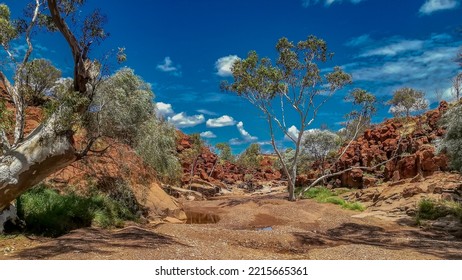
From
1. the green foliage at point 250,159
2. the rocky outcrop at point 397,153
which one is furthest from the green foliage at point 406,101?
the green foliage at point 250,159

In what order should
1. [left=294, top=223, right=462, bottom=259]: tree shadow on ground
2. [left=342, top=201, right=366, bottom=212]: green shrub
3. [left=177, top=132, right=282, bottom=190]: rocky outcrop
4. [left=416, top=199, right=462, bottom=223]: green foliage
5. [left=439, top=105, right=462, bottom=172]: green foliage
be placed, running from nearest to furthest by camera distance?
[left=294, top=223, right=462, bottom=259]: tree shadow on ground
[left=439, top=105, right=462, bottom=172]: green foliage
[left=416, top=199, right=462, bottom=223]: green foliage
[left=342, top=201, right=366, bottom=212]: green shrub
[left=177, top=132, right=282, bottom=190]: rocky outcrop

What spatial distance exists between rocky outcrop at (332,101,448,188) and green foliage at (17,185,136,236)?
23012 mm

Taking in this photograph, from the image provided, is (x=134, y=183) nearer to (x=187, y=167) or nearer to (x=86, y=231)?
(x=86, y=231)

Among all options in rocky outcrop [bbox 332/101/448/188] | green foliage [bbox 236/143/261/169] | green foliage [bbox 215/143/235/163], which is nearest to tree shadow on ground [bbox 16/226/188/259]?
rocky outcrop [bbox 332/101/448/188]

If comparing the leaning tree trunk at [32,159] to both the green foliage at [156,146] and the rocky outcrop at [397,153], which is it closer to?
the green foliage at [156,146]

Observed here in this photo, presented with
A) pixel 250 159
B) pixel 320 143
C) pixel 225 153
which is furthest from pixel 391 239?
pixel 225 153

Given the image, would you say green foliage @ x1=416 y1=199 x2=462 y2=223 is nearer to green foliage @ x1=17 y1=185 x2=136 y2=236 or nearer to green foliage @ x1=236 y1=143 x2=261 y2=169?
green foliage @ x1=17 y1=185 x2=136 y2=236

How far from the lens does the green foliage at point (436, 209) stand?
18333mm

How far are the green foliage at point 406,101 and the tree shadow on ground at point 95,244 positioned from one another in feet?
184

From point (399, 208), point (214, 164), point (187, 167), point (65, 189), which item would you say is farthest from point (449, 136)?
point (214, 164)

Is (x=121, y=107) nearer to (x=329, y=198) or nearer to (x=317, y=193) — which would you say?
(x=329, y=198)

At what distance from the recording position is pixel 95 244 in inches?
391

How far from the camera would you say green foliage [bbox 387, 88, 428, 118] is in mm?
58375

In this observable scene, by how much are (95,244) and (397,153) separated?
33538mm
